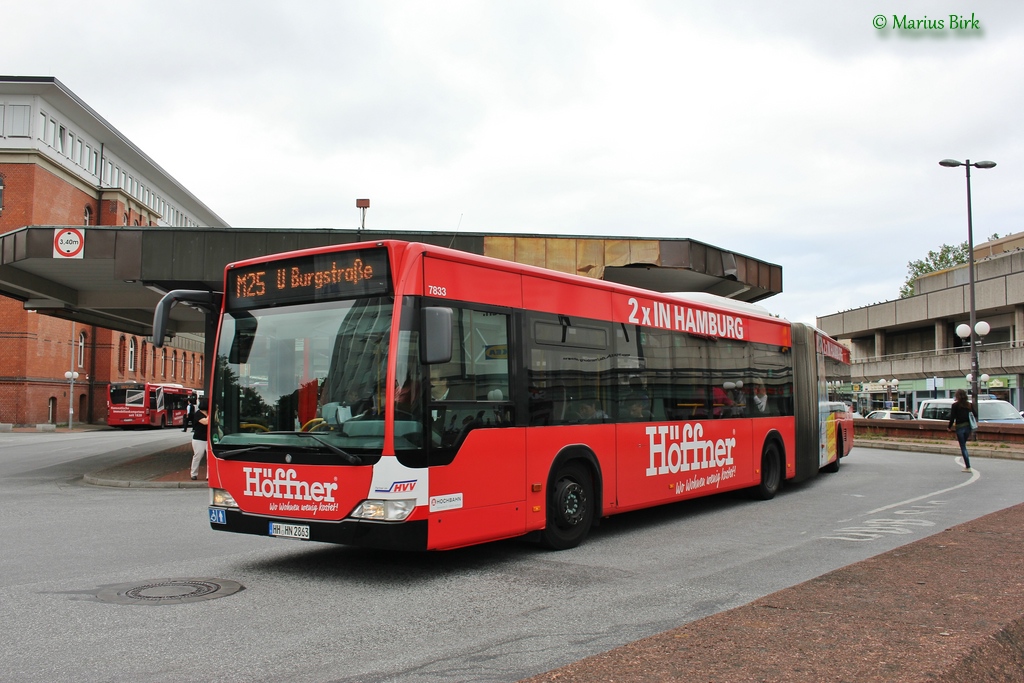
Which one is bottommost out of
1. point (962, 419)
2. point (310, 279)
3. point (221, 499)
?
point (221, 499)

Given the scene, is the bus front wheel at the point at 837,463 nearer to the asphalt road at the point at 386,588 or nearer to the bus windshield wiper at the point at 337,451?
the asphalt road at the point at 386,588

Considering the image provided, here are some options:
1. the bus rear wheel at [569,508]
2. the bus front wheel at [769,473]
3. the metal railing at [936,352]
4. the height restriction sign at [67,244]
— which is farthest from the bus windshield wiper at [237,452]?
the metal railing at [936,352]

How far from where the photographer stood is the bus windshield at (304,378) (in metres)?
7.54

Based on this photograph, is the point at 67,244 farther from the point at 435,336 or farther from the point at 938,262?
the point at 938,262

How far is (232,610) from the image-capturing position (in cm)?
666

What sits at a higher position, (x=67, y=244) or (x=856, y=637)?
(x=67, y=244)

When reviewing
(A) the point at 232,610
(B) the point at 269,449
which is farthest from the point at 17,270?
(A) the point at 232,610

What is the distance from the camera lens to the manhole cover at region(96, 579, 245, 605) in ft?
22.8

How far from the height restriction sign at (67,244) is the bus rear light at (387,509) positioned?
13.1 metres

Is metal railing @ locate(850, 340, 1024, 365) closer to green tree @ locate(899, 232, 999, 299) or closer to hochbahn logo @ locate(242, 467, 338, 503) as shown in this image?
green tree @ locate(899, 232, 999, 299)

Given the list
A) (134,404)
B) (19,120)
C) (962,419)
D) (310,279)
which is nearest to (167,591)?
(310,279)

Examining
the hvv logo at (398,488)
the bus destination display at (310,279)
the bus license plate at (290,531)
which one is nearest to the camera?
the hvv logo at (398,488)

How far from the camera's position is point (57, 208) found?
2357 inches

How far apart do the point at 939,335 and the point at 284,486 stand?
7136 cm
